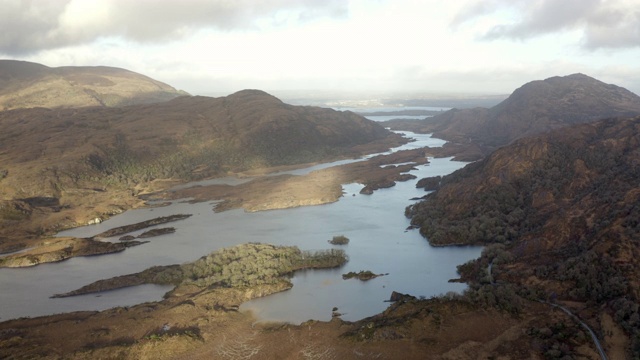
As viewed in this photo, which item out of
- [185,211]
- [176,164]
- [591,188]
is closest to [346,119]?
[176,164]

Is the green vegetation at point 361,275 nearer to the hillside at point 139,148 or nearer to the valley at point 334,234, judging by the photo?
the valley at point 334,234

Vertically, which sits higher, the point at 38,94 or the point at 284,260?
the point at 38,94

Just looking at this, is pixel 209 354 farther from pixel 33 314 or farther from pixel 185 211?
pixel 185 211

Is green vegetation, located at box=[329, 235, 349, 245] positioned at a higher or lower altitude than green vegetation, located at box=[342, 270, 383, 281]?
higher

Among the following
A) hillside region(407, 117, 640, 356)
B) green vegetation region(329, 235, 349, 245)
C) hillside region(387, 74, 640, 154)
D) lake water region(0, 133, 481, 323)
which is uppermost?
hillside region(387, 74, 640, 154)

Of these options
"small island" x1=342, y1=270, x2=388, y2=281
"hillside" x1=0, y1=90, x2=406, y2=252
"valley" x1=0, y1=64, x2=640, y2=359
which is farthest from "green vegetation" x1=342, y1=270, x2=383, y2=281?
"hillside" x1=0, y1=90, x2=406, y2=252

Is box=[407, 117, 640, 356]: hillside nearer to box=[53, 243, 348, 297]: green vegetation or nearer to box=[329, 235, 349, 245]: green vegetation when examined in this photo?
box=[329, 235, 349, 245]: green vegetation

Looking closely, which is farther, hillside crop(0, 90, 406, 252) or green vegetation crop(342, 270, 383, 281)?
hillside crop(0, 90, 406, 252)

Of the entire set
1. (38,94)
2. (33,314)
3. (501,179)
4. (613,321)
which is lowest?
(33,314)

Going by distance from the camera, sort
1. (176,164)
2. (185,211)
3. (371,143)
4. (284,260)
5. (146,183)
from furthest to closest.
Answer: (371,143) → (176,164) → (146,183) → (185,211) → (284,260)
